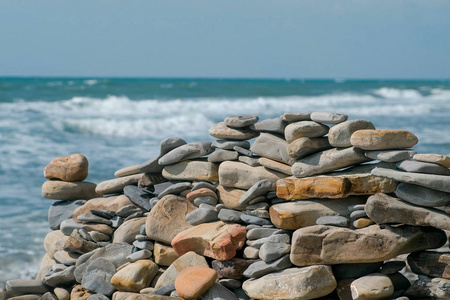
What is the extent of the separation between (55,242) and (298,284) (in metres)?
3.00

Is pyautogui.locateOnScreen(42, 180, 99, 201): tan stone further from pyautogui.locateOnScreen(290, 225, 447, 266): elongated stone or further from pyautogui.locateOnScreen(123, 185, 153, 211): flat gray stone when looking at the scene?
pyautogui.locateOnScreen(290, 225, 447, 266): elongated stone

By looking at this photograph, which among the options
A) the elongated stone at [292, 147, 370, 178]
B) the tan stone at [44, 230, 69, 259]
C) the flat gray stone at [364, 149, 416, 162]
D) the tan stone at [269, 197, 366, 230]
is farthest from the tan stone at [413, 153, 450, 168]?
the tan stone at [44, 230, 69, 259]

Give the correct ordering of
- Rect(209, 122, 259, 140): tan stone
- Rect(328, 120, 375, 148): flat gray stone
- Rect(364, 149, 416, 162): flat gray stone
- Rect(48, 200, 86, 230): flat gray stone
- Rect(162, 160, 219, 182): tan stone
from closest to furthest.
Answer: Rect(364, 149, 416, 162): flat gray stone < Rect(328, 120, 375, 148): flat gray stone < Rect(209, 122, 259, 140): tan stone < Rect(162, 160, 219, 182): tan stone < Rect(48, 200, 86, 230): flat gray stone

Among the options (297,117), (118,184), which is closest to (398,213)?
(297,117)

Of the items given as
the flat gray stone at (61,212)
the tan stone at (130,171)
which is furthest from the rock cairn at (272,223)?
the flat gray stone at (61,212)

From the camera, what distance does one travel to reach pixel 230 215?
17.6 feet

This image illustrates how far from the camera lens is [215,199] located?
5.73 metres

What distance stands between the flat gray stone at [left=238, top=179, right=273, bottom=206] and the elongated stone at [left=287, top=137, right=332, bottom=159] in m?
0.31

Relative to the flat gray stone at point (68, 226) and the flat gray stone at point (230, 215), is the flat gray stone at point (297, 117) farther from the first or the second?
the flat gray stone at point (68, 226)

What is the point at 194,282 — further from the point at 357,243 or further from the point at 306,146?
the point at 306,146

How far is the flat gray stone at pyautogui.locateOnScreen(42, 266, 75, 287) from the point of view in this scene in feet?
19.2

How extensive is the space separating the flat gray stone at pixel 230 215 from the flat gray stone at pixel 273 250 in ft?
1.53

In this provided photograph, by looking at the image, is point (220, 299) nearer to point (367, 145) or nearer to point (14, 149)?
point (367, 145)

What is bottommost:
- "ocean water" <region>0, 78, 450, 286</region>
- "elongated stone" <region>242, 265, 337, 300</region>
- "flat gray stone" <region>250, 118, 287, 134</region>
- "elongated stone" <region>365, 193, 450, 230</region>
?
"ocean water" <region>0, 78, 450, 286</region>
